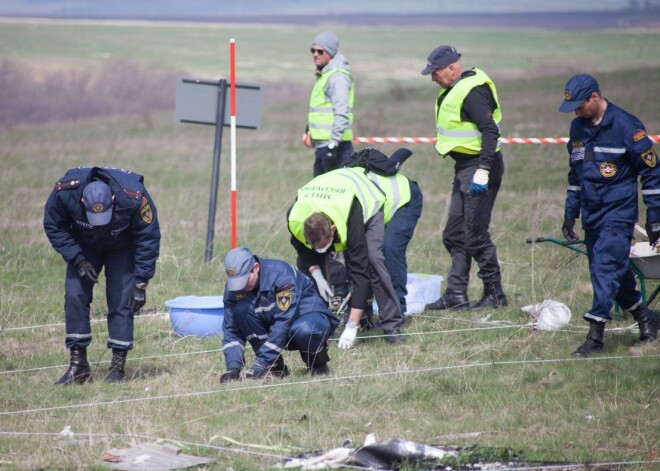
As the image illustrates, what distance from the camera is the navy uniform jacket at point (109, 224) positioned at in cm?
716

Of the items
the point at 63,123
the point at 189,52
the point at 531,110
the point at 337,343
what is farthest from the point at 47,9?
the point at 337,343

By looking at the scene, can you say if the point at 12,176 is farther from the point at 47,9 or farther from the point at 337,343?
the point at 47,9

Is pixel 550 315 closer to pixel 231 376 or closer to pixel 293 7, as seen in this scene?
pixel 231 376

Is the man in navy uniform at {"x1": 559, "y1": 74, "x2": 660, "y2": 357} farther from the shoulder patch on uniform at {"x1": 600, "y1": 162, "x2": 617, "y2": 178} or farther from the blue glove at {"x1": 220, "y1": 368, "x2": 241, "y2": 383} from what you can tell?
the blue glove at {"x1": 220, "y1": 368, "x2": 241, "y2": 383}

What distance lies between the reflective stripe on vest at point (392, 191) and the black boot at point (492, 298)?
1346 mm

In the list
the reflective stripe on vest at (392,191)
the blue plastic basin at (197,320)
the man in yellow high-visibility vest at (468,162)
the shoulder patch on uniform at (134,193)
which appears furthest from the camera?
the man in yellow high-visibility vest at (468,162)

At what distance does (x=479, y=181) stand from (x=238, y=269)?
265 cm

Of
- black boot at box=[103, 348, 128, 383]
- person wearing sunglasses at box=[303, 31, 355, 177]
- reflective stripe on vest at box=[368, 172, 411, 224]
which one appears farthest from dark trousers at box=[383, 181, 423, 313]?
person wearing sunglasses at box=[303, 31, 355, 177]

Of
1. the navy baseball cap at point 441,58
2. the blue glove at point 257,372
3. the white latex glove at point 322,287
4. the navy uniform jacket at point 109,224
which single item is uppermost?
the navy baseball cap at point 441,58

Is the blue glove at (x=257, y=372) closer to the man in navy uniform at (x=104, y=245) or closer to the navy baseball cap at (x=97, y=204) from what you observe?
the man in navy uniform at (x=104, y=245)

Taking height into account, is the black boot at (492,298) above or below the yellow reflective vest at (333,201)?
below

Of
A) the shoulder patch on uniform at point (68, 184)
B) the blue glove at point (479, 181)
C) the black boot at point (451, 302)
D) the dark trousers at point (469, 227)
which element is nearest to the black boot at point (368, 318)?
the black boot at point (451, 302)

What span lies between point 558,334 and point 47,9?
51953 mm

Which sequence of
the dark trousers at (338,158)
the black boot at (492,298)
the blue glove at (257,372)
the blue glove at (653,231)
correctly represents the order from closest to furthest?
the blue glove at (257,372) < the blue glove at (653,231) < the black boot at (492,298) < the dark trousers at (338,158)
